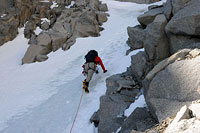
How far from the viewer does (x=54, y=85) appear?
12.3 m

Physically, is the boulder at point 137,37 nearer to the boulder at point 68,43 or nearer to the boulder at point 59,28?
the boulder at point 68,43

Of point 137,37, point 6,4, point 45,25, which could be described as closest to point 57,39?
point 45,25

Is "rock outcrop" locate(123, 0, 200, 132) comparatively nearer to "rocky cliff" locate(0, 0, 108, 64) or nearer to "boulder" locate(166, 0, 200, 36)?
"boulder" locate(166, 0, 200, 36)

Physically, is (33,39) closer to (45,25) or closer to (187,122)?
(45,25)

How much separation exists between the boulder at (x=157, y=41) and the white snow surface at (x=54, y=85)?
282 cm

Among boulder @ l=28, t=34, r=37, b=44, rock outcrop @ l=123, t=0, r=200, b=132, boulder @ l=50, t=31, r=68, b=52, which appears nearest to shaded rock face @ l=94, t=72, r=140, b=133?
rock outcrop @ l=123, t=0, r=200, b=132

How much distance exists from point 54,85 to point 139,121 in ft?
26.9

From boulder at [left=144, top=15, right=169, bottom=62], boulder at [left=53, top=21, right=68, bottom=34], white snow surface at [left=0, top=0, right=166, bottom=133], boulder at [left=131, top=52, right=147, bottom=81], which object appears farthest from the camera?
boulder at [left=53, top=21, right=68, bottom=34]

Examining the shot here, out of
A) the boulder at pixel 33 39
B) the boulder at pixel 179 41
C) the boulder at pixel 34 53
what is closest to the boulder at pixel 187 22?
the boulder at pixel 179 41

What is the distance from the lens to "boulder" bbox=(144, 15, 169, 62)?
26.5ft

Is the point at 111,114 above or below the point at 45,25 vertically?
below

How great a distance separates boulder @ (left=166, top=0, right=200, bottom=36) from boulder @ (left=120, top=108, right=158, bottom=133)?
3.66 metres

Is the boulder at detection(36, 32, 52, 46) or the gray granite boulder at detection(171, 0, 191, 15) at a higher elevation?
the gray granite boulder at detection(171, 0, 191, 15)

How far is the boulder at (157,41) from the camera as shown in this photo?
8.08 m
